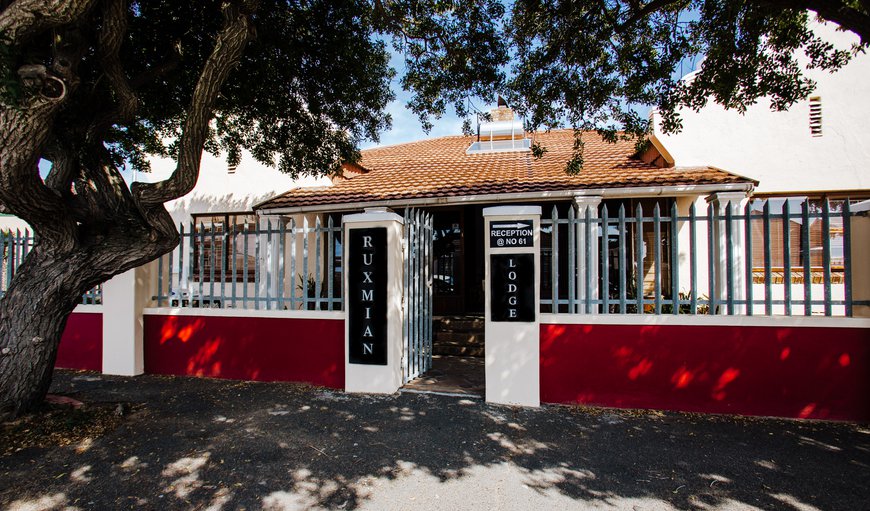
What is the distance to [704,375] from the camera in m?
4.46

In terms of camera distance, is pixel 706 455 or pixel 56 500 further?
pixel 706 455

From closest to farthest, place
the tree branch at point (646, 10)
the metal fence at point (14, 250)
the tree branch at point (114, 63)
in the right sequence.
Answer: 1. the tree branch at point (114, 63)
2. the tree branch at point (646, 10)
3. the metal fence at point (14, 250)

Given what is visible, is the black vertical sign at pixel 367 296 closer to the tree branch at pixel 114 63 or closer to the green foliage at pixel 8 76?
the tree branch at pixel 114 63

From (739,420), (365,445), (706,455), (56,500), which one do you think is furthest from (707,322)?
(56,500)

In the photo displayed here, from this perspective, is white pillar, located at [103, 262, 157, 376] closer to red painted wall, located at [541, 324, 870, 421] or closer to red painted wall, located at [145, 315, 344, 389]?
red painted wall, located at [145, 315, 344, 389]

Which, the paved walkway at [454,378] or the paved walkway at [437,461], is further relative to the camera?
the paved walkway at [454,378]

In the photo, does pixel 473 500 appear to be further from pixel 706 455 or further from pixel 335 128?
pixel 335 128

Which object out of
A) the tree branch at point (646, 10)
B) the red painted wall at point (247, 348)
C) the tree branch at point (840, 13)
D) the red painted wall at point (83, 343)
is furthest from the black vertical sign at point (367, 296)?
the tree branch at point (840, 13)

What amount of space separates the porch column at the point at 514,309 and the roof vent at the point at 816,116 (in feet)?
26.9

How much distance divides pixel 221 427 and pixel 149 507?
4.44 feet

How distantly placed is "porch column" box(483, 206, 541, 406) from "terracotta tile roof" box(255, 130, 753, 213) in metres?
2.92

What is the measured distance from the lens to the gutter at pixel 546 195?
7.10 meters

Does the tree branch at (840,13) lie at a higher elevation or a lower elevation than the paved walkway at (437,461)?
higher

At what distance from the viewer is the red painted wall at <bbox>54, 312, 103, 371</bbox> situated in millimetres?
6250
